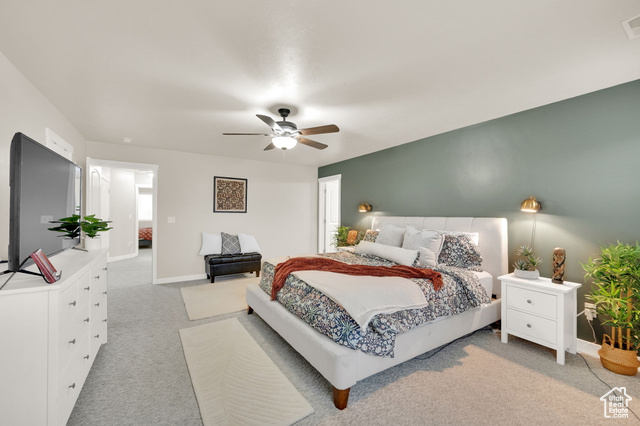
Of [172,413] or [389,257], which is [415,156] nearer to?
[389,257]

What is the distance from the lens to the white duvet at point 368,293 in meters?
1.93

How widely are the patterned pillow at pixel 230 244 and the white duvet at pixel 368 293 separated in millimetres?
3191

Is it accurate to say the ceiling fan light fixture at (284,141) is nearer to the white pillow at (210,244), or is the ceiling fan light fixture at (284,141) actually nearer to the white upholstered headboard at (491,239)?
the white upholstered headboard at (491,239)

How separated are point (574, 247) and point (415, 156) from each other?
2287 mm

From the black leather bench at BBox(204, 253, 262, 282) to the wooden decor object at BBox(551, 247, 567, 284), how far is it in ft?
14.5

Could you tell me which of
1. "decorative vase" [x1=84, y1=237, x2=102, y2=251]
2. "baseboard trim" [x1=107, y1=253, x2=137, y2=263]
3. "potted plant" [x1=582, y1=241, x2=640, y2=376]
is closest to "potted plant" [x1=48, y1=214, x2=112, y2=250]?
"decorative vase" [x1=84, y1=237, x2=102, y2=251]

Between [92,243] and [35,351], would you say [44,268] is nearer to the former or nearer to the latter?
Result: [35,351]

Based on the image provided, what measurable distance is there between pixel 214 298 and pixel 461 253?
3473 mm

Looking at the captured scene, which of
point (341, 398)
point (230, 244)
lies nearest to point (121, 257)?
point (230, 244)

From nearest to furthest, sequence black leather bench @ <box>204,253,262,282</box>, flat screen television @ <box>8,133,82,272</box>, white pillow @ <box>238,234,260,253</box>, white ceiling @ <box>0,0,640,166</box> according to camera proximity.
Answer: flat screen television @ <box>8,133,82,272</box> < white ceiling @ <box>0,0,640,166</box> < black leather bench @ <box>204,253,262,282</box> < white pillow @ <box>238,234,260,253</box>

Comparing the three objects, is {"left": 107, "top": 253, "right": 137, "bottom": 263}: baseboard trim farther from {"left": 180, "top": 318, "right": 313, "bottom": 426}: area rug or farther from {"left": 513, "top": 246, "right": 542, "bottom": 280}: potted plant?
{"left": 513, "top": 246, "right": 542, "bottom": 280}: potted plant

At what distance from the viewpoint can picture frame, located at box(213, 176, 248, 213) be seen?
5.39m

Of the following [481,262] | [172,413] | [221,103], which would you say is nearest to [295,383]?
[172,413]

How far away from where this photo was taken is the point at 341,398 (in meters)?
1.77
